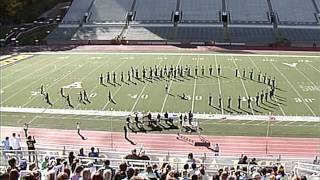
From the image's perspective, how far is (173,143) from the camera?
65.7 feet

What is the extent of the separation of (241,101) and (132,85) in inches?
277

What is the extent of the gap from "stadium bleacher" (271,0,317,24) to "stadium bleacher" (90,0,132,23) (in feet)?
55.3

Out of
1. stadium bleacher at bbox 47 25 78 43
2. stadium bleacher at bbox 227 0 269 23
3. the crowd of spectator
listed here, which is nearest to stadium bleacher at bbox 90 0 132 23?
stadium bleacher at bbox 47 25 78 43

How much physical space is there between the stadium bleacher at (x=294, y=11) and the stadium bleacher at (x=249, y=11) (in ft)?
4.63

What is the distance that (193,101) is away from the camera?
25.9m

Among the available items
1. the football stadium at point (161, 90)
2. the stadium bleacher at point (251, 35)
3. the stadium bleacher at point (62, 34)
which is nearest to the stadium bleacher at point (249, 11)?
the football stadium at point (161, 90)

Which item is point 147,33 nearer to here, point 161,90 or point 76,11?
point 76,11

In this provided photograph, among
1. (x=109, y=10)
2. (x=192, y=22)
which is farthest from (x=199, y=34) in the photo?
(x=109, y=10)

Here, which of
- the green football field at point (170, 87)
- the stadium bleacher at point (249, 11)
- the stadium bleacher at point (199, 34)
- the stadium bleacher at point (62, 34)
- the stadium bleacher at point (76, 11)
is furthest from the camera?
the stadium bleacher at point (76, 11)

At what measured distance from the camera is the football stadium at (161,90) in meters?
→ 12.6

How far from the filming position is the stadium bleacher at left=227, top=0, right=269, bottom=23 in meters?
53.5

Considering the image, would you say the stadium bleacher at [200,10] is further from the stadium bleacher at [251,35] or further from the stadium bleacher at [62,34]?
the stadium bleacher at [62,34]

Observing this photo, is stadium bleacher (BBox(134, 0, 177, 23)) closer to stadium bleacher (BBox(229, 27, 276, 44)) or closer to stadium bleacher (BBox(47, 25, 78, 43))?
stadium bleacher (BBox(47, 25, 78, 43))

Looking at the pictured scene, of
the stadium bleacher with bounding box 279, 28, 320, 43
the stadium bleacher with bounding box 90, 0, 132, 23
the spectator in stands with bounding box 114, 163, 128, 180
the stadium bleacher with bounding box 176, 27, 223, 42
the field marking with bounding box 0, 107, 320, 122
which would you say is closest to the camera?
the spectator in stands with bounding box 114, 163, 128, 180
